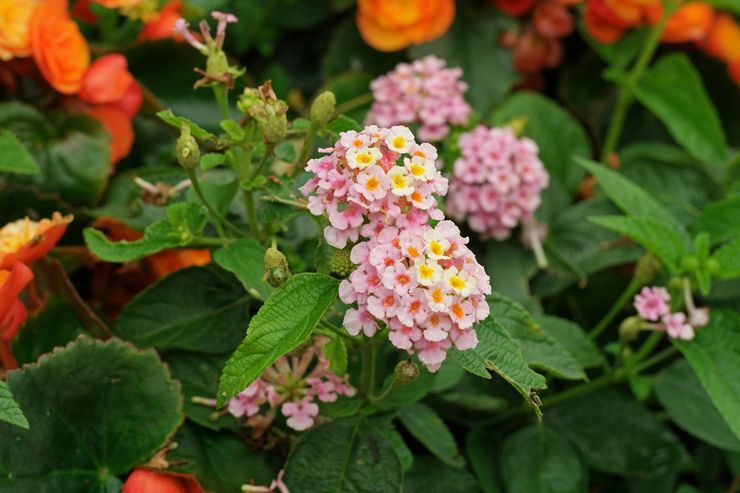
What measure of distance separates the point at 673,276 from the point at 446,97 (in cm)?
34

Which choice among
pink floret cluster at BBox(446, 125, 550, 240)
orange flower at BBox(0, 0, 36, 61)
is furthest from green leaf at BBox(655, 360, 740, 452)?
orange flower at BBox(0, 0, 36, 61)

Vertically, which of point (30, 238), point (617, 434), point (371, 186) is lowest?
point (617, 434)

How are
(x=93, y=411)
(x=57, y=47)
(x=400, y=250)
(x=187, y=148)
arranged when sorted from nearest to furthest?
(x=400, y=250) < (x=187, y=148) < (x=93, y=411) < (x=57, y=47)

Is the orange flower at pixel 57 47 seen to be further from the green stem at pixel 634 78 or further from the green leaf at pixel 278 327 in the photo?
the green stem at pixel 634 78

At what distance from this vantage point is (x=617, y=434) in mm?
1100

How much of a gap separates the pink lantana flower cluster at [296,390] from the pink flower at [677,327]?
1.05ft

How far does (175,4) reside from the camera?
1.28 meters

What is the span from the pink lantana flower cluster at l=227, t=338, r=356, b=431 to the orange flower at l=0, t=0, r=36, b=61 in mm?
500

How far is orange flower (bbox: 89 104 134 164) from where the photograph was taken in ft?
3.84

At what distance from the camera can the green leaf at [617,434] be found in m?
1.09

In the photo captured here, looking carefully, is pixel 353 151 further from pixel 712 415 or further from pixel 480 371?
pixel 712 415

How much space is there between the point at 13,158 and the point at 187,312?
247 mm

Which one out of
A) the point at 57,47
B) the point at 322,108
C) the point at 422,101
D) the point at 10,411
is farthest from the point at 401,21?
the point at 10,411

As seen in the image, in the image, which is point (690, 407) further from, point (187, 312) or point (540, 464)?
point (187, 312)
